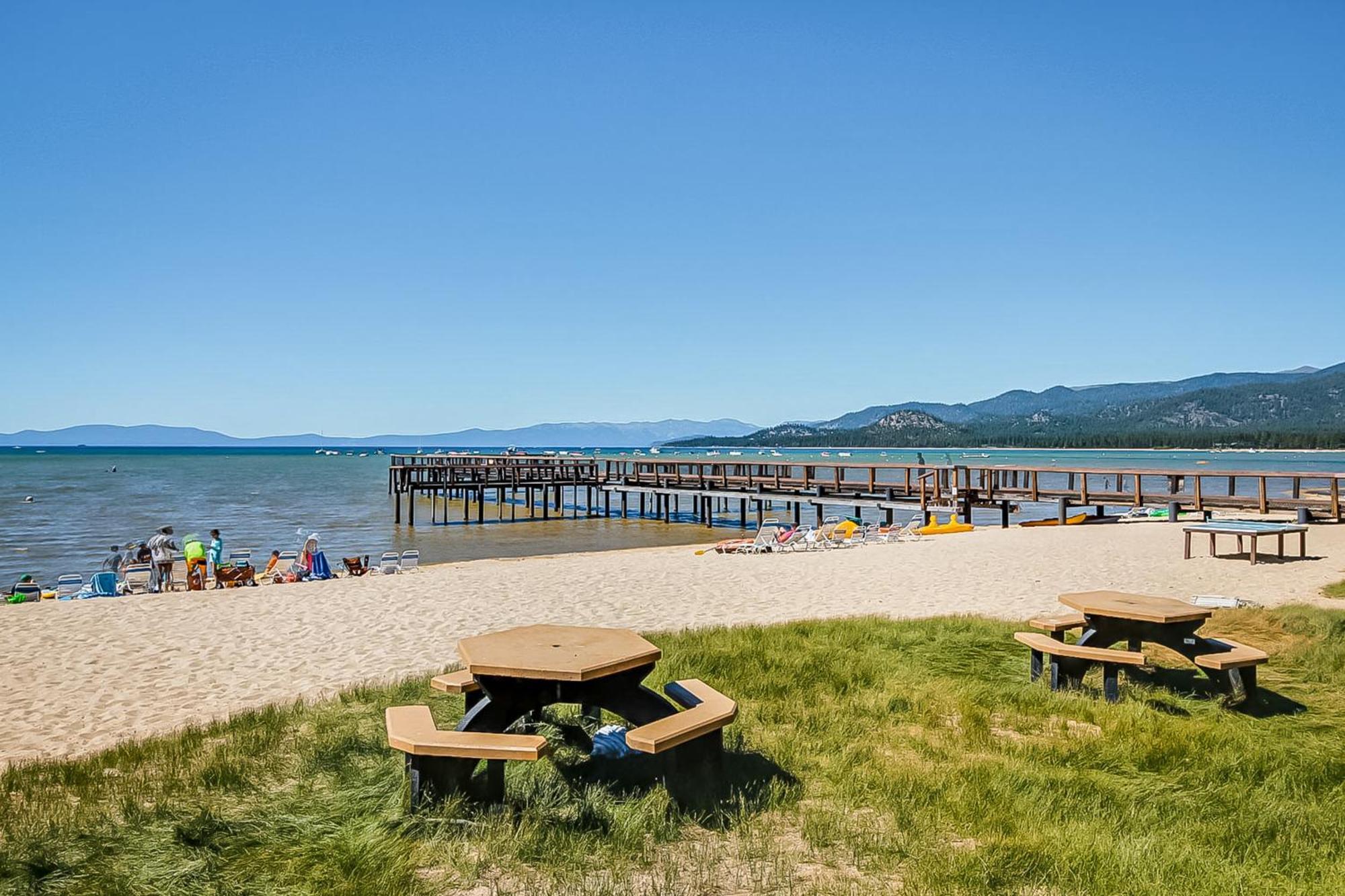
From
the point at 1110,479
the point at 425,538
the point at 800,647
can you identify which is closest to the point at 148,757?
the point at 800,647

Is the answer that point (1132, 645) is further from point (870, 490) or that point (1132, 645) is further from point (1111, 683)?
point (870, 490)

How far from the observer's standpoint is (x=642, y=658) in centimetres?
418

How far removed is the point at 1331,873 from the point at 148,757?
18.9ft

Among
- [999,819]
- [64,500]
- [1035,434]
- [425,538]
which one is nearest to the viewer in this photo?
[999,819]

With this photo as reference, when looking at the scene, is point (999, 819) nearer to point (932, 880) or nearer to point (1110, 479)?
point (932, 880)

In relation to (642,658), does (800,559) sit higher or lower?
lower

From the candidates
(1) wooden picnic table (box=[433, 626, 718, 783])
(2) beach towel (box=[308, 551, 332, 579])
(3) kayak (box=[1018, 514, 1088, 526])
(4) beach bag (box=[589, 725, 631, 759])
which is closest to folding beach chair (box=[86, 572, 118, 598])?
(2) beach towel (box=[308, 551, 332, 579])

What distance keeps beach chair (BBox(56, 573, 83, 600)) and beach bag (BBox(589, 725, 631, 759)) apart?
1237 cm

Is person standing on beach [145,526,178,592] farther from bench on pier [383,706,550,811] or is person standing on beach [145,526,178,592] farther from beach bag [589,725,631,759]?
bench on pier [383,706,550,811]

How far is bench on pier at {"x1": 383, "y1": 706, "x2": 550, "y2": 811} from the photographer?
12.0 ft

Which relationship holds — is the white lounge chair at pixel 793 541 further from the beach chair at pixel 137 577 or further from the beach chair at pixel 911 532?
the beach chair at pixel 137 577

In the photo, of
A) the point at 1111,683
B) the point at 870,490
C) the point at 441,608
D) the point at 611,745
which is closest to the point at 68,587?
the point at 441,608

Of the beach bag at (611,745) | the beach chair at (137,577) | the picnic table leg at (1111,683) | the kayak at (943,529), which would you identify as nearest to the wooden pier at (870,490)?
the kayak at (943,529)

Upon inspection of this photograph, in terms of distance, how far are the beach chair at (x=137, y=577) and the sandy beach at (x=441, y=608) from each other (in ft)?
8.75
